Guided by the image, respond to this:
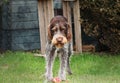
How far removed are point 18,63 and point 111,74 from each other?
10.1 ft

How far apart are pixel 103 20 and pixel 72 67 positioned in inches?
99.3

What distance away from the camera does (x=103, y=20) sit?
15109 millimetres

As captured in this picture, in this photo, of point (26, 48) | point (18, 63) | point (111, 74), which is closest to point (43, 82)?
point (111, 74)

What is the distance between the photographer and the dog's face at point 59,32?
32.1 feet

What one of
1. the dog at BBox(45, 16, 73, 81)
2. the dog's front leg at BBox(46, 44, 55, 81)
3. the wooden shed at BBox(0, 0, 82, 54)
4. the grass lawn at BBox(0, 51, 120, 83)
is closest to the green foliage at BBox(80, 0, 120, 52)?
the grass lawn at BBox(0, 51, 120, 83)

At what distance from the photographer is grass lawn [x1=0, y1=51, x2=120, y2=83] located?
36.9 ft

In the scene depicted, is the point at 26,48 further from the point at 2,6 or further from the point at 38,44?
the point at 2,6

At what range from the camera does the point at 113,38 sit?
15.0m

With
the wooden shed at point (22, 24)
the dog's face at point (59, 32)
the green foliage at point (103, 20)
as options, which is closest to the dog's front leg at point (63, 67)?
the dog's face at point (59, 32)

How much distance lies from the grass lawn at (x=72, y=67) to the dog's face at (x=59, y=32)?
1058 mm

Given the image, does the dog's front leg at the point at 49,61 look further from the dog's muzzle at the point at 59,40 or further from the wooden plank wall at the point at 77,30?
the wooden plank wall at the point at 77,30

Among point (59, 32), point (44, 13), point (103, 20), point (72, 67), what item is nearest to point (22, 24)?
point (44, 13)

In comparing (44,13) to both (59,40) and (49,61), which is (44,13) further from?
(59,40)

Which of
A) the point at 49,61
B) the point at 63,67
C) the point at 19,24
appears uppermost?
the point at 19,24
